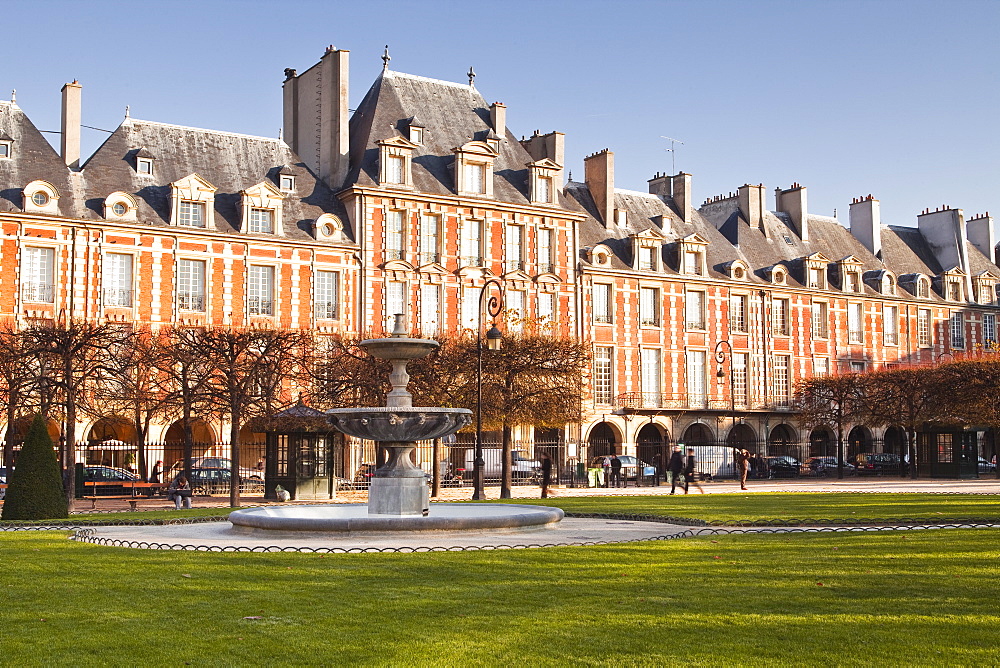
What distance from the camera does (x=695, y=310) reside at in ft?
149

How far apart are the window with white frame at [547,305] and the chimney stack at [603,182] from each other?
508 cm

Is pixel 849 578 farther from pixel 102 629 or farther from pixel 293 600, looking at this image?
pixel 102 629

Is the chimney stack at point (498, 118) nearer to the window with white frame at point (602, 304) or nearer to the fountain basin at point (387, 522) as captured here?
the window with white frame at point (602, 304)

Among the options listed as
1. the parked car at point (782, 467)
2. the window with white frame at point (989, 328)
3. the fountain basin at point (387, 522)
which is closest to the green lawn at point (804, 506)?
the fountain basin at point (387, 522)

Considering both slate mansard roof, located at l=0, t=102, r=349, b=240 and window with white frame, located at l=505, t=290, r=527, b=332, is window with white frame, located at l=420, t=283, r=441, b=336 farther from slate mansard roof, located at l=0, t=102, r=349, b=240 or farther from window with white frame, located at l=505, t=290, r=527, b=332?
slate mansard roof, located at l=0, t=102, r=349, b=240

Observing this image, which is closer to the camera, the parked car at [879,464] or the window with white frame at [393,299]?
the window with white frame at [393,299]

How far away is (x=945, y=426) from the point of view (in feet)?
120

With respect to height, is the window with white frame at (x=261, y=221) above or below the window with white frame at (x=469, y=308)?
above

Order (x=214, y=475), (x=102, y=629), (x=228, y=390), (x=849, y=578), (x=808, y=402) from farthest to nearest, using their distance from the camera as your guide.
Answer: (x=808, y=402), (x=214, y=475), (x=228, y=390), (x=849, y=578), (x=102, y=629)

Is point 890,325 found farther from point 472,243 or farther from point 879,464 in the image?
point 472,243

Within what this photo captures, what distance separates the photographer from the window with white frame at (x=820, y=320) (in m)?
48.3

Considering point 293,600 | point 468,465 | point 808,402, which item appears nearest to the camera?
point 293,600

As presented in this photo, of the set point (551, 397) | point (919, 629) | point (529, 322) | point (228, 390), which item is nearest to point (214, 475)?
point (228, 390)

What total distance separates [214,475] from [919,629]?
25.1 meters
